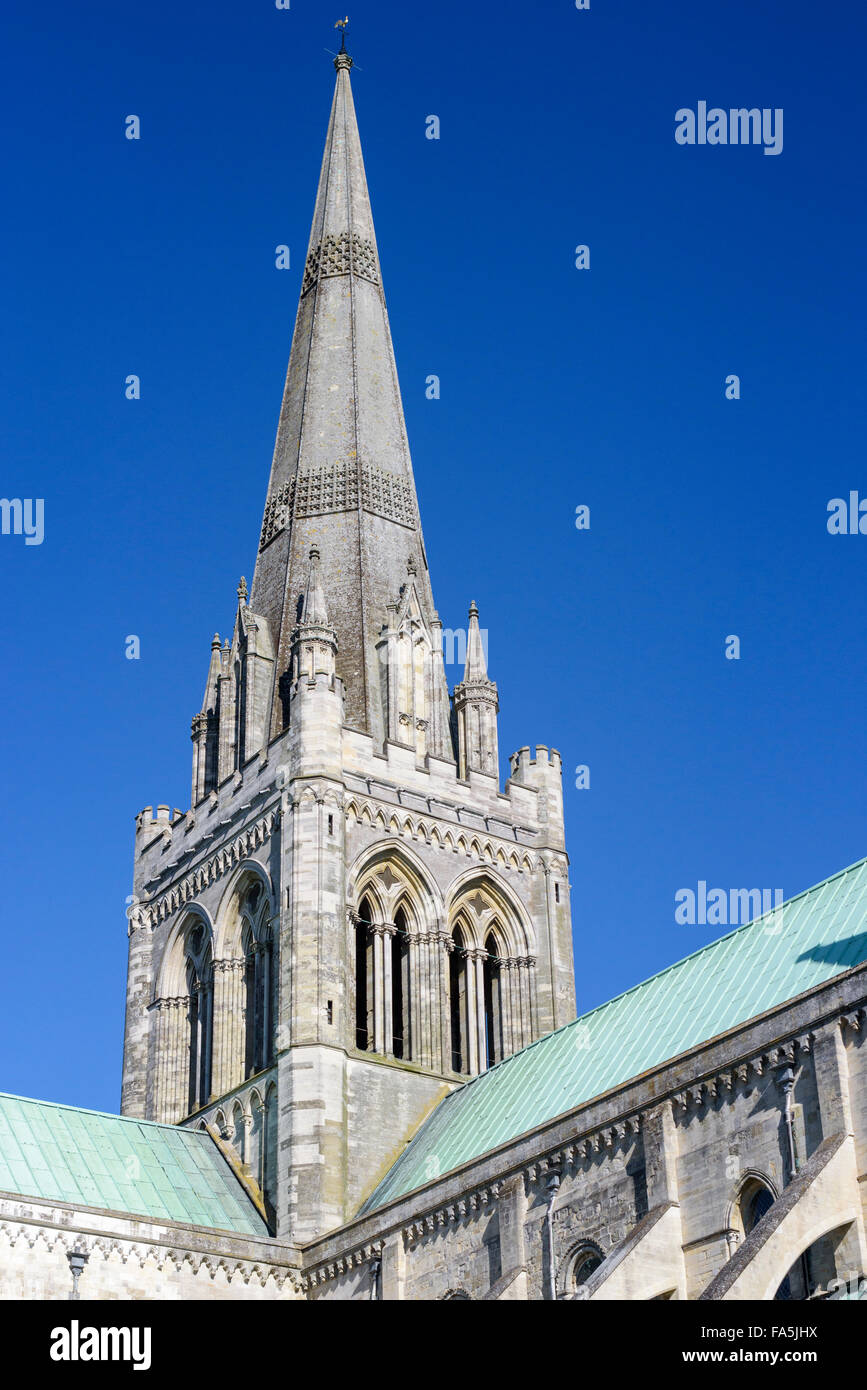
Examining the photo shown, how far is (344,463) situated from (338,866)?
12.4 meters

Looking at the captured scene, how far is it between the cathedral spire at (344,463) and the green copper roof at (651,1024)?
10608 millimetres

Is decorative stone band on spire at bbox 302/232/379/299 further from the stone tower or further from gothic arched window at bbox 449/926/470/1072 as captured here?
gothic arched window at bbox 449/926/470/1072

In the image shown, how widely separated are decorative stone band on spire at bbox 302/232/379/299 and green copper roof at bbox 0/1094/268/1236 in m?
24.5

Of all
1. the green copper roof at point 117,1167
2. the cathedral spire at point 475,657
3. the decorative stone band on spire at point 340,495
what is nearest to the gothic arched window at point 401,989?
the green copper roof at point 117,1167

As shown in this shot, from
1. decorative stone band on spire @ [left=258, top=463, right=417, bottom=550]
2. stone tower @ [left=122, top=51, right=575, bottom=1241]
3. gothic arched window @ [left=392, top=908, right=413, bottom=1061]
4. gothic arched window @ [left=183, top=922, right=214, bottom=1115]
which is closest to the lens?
stone tower @ [left=122, top=51, right=575, bottom=1241]

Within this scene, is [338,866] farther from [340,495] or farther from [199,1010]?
[340,495]

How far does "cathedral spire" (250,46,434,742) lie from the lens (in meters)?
48.2

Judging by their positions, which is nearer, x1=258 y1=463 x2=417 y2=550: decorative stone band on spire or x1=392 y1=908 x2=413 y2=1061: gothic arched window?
x1=392 y1=908 x2=413 y2=1061: gothic arched window

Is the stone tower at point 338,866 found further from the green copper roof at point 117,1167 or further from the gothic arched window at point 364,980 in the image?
the green copper roof at point 117,1167

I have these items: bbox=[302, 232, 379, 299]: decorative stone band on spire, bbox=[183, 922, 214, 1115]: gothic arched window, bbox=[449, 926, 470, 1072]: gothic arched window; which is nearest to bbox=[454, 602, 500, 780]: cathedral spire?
bbox=[449, 926, 470, 1072]: gothic arched window

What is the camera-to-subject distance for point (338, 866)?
43.2 metres

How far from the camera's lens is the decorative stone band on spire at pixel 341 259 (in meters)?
54.6
